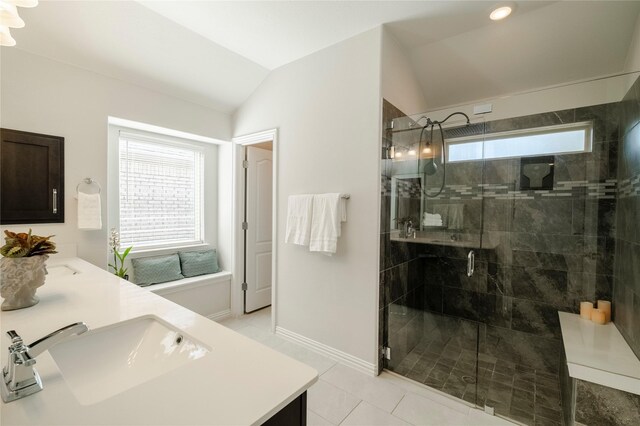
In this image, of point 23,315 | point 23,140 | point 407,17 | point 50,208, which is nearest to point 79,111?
point 23,140

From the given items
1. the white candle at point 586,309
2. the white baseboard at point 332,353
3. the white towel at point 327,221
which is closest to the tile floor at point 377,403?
the white baseboard at point 332,353

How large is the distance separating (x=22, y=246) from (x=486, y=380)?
3034 millimetres

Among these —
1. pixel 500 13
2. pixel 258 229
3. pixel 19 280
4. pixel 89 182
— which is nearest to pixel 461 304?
pixel 258 229

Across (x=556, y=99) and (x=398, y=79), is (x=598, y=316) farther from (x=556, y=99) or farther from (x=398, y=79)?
(x=398, y=79)

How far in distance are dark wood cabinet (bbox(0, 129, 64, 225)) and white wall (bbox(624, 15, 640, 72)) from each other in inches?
170

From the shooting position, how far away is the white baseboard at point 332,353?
89.7 inches

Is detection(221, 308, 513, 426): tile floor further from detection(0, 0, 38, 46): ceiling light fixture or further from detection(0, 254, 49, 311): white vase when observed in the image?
detection(0, 0, 38, 46): ceiling light fixture

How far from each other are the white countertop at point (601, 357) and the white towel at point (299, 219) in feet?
6.38

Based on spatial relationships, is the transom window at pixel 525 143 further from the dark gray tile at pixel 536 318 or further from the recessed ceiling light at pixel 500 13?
the dark gray tile at pixel 536 318

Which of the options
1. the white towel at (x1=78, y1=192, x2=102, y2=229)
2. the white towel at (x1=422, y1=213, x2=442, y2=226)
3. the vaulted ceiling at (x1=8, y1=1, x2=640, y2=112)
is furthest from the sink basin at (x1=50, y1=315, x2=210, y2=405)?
the white towel at (x1=422, y1=213, x2=442, y2=226)

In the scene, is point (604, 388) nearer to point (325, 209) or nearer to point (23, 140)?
point (325, 209)

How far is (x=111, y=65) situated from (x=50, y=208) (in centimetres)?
130

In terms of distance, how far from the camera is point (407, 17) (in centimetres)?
212

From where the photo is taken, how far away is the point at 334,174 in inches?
98.3
